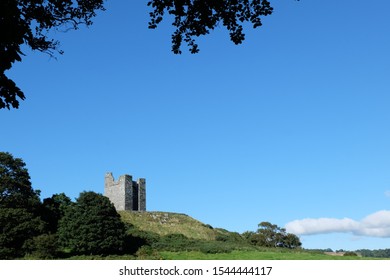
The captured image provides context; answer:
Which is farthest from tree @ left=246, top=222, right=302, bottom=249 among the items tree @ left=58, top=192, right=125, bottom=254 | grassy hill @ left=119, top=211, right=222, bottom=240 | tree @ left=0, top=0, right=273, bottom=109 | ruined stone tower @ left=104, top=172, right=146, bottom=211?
tree @ left=0, top=0, right=273, bottom=109

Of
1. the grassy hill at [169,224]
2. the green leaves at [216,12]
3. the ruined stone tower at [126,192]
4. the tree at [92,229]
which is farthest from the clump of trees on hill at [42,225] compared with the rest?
the green leaves at [216,12]

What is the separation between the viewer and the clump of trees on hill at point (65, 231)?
41.3m

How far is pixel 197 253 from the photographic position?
43531 mm

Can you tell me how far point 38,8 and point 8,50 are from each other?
258 centimetres

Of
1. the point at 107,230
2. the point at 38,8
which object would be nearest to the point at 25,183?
the point at 107,230

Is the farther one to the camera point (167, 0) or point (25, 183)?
point (25, 183)

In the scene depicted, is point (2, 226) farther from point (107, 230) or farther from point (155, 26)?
point (155, 26)

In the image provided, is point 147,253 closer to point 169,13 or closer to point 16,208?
point 16,208

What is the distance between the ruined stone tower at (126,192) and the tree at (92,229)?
25804 mm

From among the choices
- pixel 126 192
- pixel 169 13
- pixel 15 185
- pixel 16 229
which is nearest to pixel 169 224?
pixel 126 192

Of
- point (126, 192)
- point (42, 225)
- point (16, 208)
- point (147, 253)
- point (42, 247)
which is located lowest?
point (147, 253)

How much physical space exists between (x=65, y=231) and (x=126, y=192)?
A: 2828 cm

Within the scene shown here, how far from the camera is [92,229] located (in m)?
44.3
